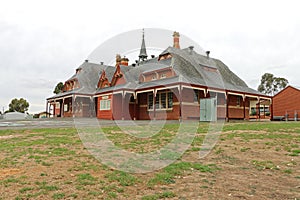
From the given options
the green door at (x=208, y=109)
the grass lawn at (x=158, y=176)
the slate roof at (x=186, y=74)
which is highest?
the slate roof at (x=186, y=74)

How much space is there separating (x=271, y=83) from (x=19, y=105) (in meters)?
69.9

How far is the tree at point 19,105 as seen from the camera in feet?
242

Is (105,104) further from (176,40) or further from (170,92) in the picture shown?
(176,40)

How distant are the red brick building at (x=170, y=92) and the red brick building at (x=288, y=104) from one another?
14.7 feet

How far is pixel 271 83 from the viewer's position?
216ft

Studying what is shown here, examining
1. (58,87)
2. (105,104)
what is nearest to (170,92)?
(105,104)

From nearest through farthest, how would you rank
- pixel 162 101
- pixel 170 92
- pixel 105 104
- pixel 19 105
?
pixel 170 92, pixel 162 101, pixel 105 104, pixel 19 105

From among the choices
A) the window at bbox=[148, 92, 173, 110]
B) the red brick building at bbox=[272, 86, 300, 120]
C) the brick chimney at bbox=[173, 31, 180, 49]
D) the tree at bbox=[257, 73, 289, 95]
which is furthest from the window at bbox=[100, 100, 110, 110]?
the tree at bbox=[257, 73, 289, 95]

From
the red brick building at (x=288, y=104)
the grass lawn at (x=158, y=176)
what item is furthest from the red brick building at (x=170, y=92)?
the grass lawn at (x=158, y=176)

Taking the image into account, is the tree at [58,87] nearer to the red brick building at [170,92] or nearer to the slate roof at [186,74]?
the slate roof at [186,74]

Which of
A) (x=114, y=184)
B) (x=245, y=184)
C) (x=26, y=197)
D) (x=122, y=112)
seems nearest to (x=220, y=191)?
(x=245, y=184)

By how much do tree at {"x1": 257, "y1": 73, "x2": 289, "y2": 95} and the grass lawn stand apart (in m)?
62.8

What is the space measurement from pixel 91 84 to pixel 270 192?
34535 mm

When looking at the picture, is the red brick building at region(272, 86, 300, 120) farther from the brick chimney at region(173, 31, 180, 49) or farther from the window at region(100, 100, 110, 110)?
the window at region(100, 100, 110, 110)
